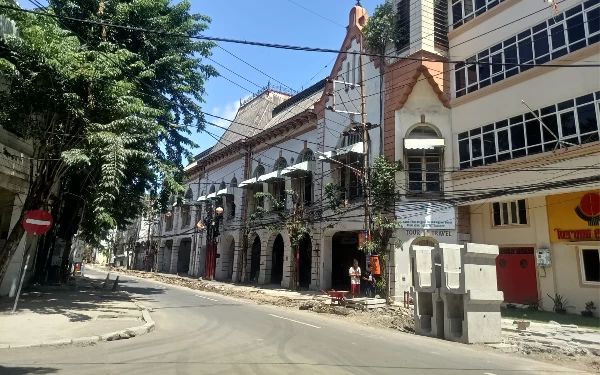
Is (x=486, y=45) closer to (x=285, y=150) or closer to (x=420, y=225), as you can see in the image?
(x=420, y=225)

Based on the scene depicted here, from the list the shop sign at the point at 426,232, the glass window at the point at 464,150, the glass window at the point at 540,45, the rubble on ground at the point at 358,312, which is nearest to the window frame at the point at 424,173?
the glass window at the point at 464,150

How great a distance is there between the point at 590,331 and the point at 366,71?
Result: 54.0ft

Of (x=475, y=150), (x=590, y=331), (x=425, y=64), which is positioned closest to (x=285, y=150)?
(x=425, y=64)

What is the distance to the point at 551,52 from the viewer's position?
54.5 feet

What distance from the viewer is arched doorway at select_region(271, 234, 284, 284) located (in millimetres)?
30859

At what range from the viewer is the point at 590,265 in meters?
15.8

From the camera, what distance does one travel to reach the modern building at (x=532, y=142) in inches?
608

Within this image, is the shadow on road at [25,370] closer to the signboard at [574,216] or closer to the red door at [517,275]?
the signboard at [574,216]

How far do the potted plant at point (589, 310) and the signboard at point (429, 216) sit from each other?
586 centimetres

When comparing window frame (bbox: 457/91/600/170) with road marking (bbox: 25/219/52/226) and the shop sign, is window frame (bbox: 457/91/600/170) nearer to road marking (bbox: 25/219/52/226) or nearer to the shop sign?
the shop sign

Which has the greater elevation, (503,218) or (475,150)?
(475,150)

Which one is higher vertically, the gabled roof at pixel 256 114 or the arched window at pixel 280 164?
the gabled roof at pixel 256 114

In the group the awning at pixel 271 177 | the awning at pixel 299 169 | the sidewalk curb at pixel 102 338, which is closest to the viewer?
the sidewalk curb at pixel 102 338

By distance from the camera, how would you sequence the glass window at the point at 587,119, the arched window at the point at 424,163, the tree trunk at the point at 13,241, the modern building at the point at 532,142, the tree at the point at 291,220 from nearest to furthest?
the tree trunk at the point at 13,241 → the glass window at the point at 587,119 → the modern building at the point at 532,142 → the arched window at the point at 424,163 → the tree at the point at 291,220
